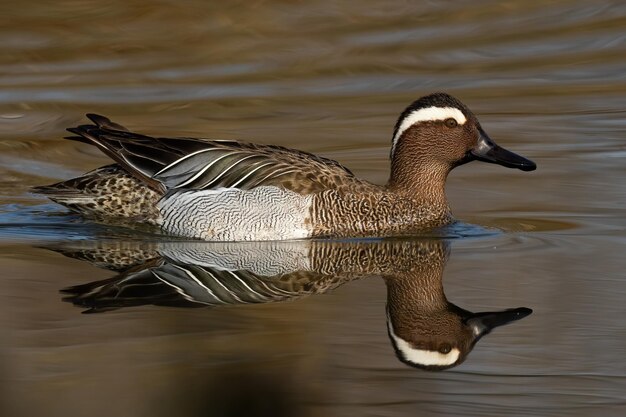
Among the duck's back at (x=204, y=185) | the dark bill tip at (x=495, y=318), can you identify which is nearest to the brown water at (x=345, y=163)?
the dark bill tip at (x=495, y=318)

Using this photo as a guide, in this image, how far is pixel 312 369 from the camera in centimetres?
571

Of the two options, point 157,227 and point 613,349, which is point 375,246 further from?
point 613,349

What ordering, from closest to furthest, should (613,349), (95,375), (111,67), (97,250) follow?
(95,375) → (613,349) → (97,250) → (111,67)

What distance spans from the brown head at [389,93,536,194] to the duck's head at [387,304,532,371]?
239 centimetres

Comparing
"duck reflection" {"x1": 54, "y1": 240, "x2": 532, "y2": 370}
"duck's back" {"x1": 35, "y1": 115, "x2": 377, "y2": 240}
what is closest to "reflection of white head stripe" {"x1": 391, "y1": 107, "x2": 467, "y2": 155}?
"duck's back" {"x1": 35, "y1": 115, "x2": 377, "y2": 240}

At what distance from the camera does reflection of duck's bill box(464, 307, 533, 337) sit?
6.30 metres

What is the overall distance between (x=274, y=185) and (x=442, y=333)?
2518 millimetres

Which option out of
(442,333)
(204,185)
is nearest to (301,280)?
(442,333)

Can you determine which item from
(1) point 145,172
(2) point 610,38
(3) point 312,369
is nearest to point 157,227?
(1) point 145,172

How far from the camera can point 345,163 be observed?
A: 35.4ft

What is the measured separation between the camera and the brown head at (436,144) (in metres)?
8.91

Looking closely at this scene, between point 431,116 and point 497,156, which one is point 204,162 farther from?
point 497,156

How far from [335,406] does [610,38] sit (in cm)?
1053

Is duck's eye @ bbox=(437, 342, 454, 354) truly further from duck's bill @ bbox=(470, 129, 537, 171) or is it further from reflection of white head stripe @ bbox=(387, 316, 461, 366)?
duck's bill @ bbox=(470, 129, 537, 171)
